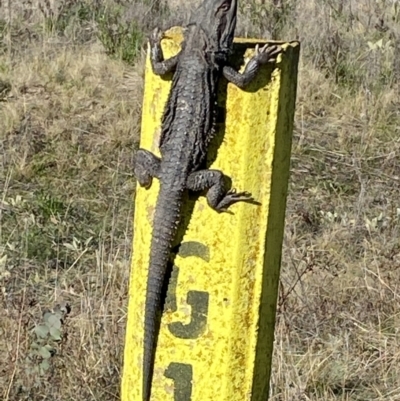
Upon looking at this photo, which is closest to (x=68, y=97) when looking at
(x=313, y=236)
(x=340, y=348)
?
(x=313, y=236)

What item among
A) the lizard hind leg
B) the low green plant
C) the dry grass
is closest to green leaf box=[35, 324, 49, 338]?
the low green plant

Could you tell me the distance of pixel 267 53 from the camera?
7.22 feet

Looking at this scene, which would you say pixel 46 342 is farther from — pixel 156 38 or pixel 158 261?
pixel 156 38

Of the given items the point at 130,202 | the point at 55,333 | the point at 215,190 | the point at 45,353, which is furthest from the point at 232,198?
the point at 130,202

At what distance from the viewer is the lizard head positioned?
2.43 meters

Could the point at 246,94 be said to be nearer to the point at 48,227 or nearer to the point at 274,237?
the point at 274,237

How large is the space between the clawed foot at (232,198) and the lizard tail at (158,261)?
5.4 inches

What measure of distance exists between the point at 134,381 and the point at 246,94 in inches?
30.2

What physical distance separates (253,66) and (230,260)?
0.45 meters

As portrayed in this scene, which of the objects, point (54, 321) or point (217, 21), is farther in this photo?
point (54, 321)

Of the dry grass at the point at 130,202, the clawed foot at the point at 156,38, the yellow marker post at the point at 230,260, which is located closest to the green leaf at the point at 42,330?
the dry grass at the point at 130,202

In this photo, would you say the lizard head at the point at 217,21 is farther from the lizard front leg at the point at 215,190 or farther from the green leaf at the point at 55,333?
the green leaf at the point at 55,333

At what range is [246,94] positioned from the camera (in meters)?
2.21

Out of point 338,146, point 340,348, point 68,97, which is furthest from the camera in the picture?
point 68,97
